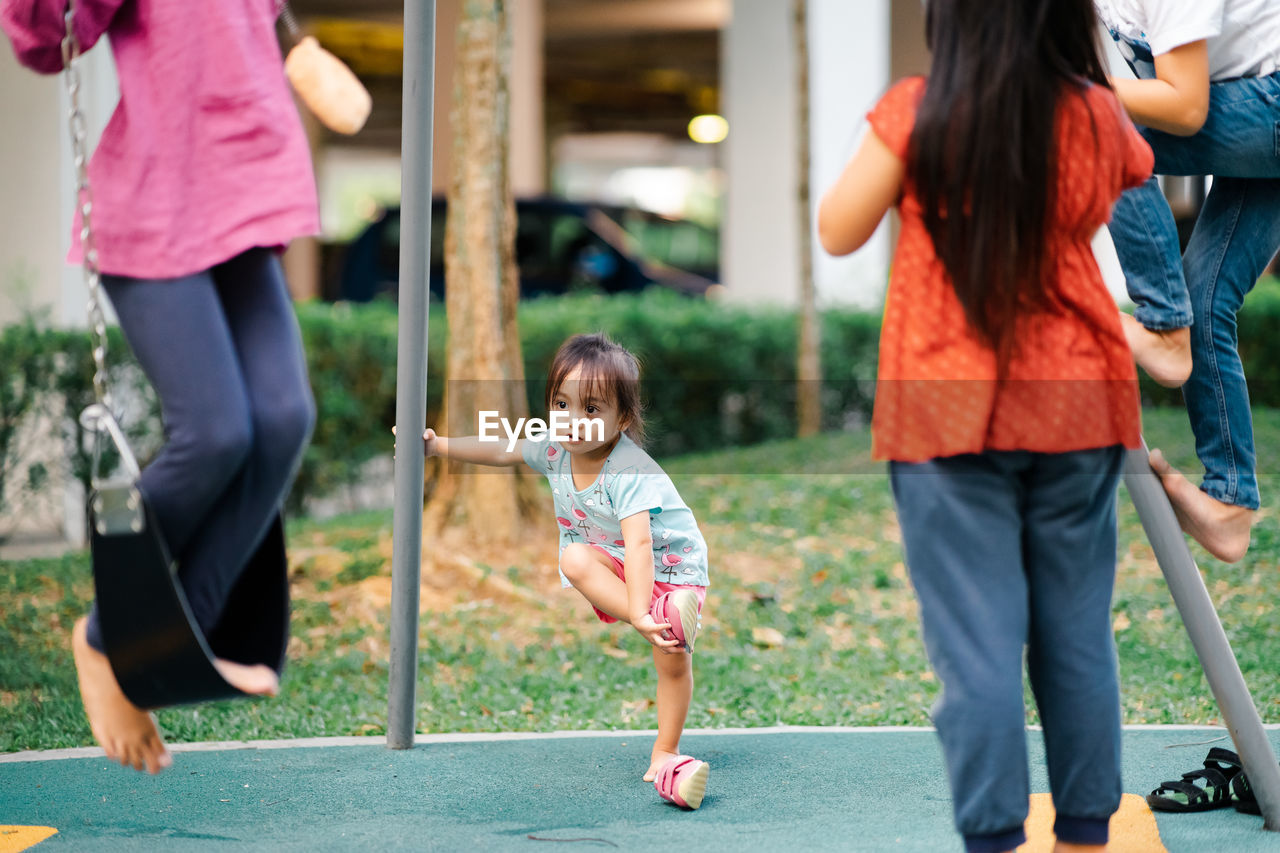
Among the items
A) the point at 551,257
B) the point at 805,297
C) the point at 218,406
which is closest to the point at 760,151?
the point at 551,257

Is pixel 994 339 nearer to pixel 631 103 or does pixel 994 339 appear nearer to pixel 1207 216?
pixel 1207 216

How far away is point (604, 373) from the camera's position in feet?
10.7

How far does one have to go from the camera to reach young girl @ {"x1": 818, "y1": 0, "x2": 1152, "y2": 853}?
2346 millimetres

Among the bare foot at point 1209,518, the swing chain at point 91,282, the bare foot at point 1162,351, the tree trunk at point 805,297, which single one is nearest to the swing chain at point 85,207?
the swing chain at point 91,282

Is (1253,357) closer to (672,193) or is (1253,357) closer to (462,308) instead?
(462,308)

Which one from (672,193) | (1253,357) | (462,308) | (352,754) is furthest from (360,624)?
(672,193)

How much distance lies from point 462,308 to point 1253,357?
248 inches

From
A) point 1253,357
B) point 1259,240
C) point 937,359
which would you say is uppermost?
point 1259,240

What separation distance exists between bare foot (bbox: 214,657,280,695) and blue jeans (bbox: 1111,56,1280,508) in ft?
6.33

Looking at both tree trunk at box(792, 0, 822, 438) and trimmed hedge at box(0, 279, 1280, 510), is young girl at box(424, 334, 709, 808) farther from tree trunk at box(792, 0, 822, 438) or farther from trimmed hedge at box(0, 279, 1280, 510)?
tree trunk at box(792, 0, 822, 438)

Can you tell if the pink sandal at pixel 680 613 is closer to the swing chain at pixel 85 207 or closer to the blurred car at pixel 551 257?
the swing chain at pixel 85 207

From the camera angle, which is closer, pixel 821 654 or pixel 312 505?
pixel 821 654

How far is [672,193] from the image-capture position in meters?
41.3

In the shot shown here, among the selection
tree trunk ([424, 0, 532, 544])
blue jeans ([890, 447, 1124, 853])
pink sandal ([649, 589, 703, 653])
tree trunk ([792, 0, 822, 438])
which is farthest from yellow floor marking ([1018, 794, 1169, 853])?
tree trunk ([792, 0, 822, 438])
